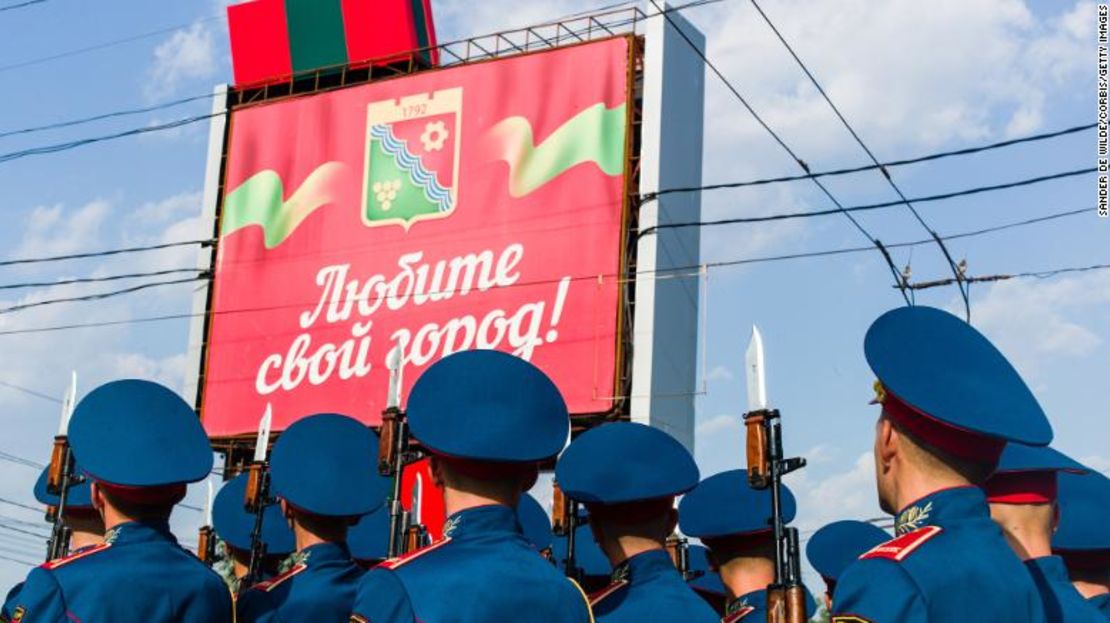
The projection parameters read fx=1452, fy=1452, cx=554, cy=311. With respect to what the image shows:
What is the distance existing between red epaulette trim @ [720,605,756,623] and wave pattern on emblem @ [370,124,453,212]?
15211mm

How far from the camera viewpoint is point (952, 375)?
302 centimetres

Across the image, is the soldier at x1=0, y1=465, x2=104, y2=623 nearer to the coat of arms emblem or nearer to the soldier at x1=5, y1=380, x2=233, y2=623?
the soldier at x1=5, y1=380, x2=233, y2=623

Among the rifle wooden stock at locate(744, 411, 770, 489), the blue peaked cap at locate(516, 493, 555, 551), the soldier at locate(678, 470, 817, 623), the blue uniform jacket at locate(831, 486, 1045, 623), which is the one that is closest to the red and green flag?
the blue peaked cap at locate(516, 493, 555, 551)

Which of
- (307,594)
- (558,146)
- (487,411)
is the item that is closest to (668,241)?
(558,146)

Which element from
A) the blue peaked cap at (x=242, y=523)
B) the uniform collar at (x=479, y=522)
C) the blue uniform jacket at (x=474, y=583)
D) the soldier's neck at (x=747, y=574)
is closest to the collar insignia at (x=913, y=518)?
the blue uniform jacket at (x=474, y=583)

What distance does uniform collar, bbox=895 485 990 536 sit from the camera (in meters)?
2.92

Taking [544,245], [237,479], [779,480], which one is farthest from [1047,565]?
[544,245]

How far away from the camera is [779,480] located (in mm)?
5086

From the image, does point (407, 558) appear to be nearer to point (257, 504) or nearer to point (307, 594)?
point (307, 594)

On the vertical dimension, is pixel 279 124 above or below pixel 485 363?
above

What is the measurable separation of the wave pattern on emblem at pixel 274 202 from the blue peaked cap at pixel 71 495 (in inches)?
532

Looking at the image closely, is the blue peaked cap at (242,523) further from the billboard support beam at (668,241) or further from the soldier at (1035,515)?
the billboard support beam at (668,241)

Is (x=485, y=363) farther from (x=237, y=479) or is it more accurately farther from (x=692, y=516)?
(x=237, y=479)

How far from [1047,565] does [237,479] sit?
5.39 meters
